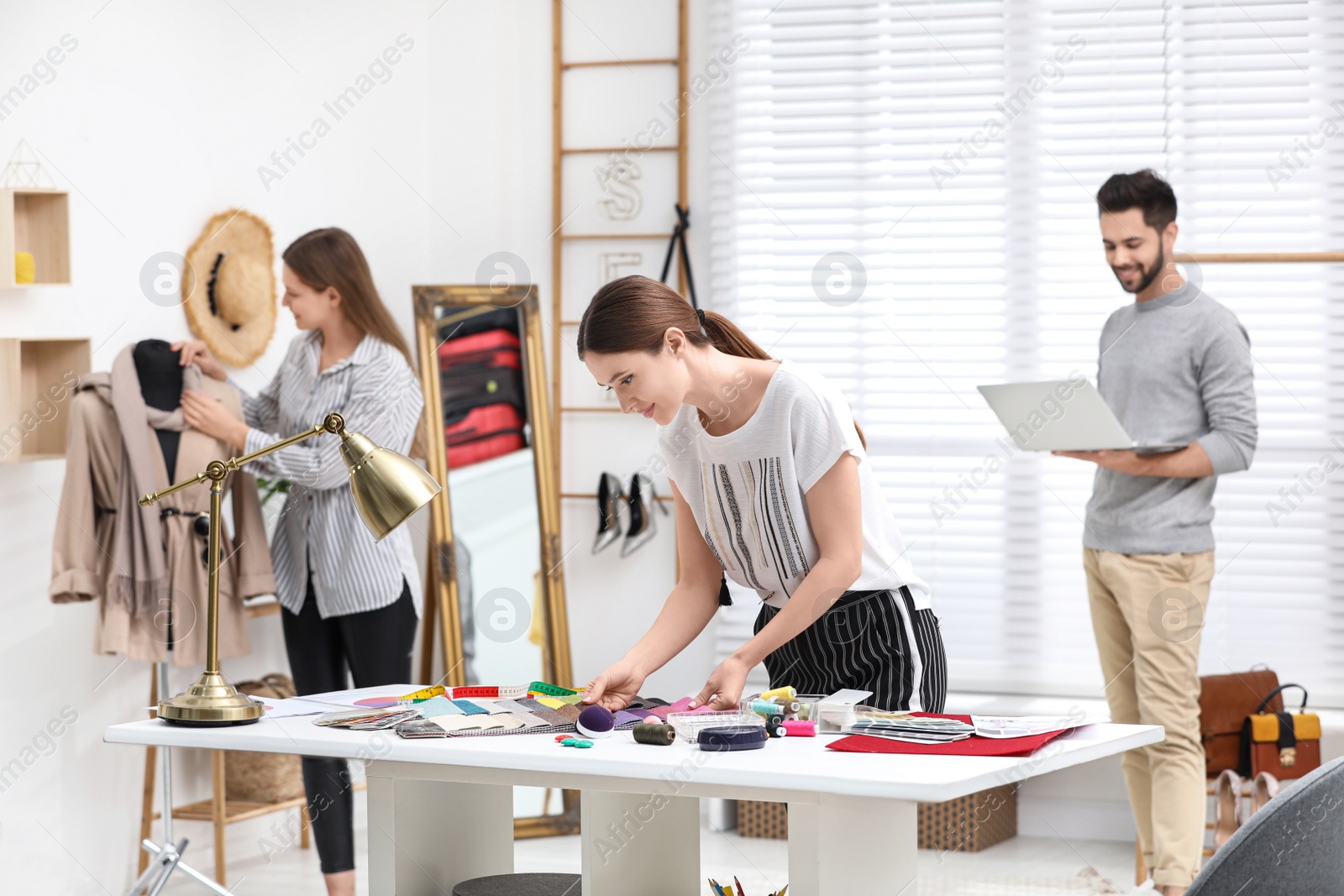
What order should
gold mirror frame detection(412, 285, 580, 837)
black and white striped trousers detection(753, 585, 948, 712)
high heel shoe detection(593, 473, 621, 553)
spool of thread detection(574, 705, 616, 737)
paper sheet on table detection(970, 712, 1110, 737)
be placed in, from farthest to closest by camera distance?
high heel shoe detection(593, 473, 621, 553) < gold mirror frame detection(412, 285, 580, 837) < black and white striped trousers detection(753, 585, 948, 712) < spool of thread detection(574, 705, 616, 737) < paper sheet on table detection(970, 712, 1110, 737)

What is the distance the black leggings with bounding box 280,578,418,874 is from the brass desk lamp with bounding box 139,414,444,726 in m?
1.08

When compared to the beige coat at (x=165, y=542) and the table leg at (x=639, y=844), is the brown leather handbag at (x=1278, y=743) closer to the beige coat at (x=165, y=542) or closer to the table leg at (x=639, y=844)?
the table leg at (x=639, y=844)

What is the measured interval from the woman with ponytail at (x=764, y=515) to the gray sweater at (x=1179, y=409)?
1.19m

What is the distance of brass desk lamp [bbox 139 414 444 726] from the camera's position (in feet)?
6.47

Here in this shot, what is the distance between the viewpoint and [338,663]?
3227 millimetres

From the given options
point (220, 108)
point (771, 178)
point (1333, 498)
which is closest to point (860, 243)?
point (771, 178)

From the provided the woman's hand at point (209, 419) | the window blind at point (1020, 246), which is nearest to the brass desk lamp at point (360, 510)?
the woman's hand at point (209, 419)

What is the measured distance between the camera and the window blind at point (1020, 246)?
Answer: 13.1 ft

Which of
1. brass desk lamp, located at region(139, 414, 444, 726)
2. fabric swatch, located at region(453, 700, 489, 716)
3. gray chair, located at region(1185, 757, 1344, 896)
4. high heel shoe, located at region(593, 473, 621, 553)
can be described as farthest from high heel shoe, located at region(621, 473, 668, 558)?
gray chair, located at region(1185, 757, 1344, 896)

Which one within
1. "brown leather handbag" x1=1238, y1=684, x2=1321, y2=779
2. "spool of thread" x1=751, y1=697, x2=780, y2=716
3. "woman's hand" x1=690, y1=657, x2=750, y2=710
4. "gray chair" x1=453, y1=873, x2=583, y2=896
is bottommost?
"brown leather handbag" x1=1238, y1=684, x2=1321, y2=779

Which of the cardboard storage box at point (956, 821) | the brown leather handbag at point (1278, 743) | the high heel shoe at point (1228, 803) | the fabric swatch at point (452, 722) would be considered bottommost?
the cardboard storage box at point (956, 821)

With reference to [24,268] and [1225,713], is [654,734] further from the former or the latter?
[1225,713]

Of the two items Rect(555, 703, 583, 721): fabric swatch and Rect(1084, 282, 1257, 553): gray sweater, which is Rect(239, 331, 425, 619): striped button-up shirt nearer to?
Rect(555, 703, 583, 721): fabric swatch

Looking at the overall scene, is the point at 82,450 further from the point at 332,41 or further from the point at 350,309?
the point at 332,41
